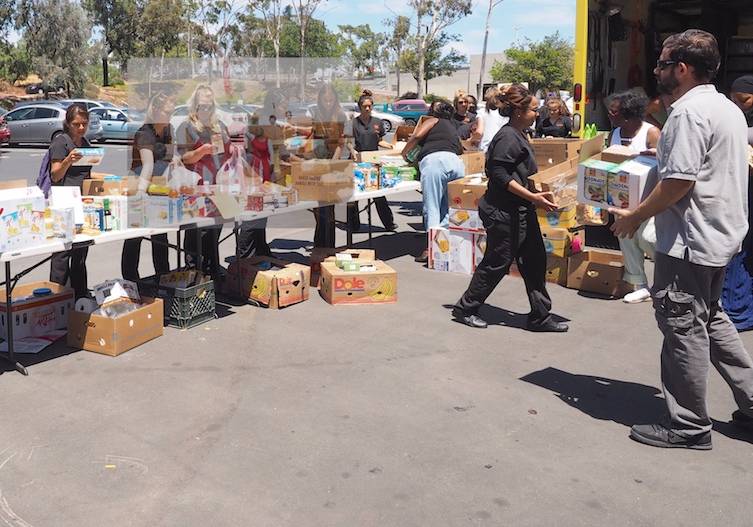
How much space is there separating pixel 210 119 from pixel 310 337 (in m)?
2.20

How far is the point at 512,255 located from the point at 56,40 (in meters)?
49.6

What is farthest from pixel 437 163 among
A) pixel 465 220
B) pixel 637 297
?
pixel 637 297

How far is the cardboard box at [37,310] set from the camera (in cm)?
585

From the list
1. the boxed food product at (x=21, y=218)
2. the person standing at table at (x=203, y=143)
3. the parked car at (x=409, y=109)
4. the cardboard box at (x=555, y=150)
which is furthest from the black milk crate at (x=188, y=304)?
the parked car at (x=409, y=109)

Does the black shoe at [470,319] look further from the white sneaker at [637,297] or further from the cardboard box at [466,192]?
the cardboard box at [466,192]

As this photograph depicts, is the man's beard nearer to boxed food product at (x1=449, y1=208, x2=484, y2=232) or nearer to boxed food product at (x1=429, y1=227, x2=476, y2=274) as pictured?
boxed food product at (x1=449, y1=208, x2=484, y2=232)

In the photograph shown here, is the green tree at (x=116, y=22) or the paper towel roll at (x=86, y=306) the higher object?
the green tree at (x=116, y=22)

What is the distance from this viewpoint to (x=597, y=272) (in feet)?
24.6

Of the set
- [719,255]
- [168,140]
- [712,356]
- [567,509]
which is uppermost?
[168,140]

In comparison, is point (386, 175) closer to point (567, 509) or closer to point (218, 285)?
point (218, 285)

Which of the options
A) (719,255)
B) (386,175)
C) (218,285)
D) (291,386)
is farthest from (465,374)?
(386,175)

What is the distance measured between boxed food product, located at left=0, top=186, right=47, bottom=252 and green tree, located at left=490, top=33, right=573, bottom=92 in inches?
2017

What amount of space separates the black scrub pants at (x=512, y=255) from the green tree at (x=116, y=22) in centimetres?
5400

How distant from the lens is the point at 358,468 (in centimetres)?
400
